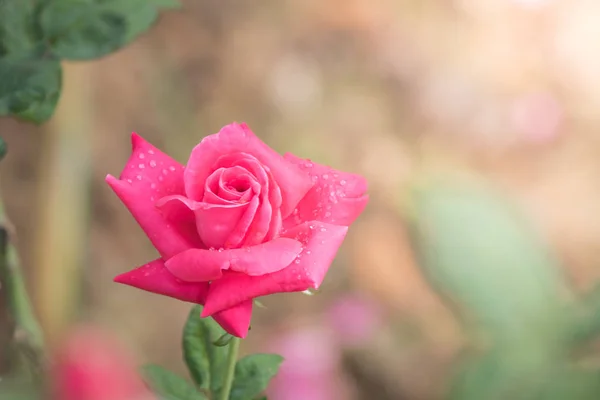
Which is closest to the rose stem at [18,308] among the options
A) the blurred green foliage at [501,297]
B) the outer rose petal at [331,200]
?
the outer rose petal at [331,200]

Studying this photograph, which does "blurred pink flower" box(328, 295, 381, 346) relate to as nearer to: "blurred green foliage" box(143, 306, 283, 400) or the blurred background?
the blurred background

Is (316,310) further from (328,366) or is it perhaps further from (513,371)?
(513,371)

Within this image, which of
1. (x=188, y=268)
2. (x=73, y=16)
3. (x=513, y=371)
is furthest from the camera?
(x=513, y=371)

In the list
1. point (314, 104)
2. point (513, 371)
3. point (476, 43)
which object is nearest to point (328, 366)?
point (513, 371)

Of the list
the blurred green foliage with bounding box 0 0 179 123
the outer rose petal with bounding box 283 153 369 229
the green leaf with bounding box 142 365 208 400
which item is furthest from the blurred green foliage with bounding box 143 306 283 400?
the blurred green foliage with bounding box 0 0 179 123

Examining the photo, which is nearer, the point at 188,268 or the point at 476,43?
the point at 188,268

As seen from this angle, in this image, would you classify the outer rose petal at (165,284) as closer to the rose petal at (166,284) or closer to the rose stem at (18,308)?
the rose petal at (166,284)
